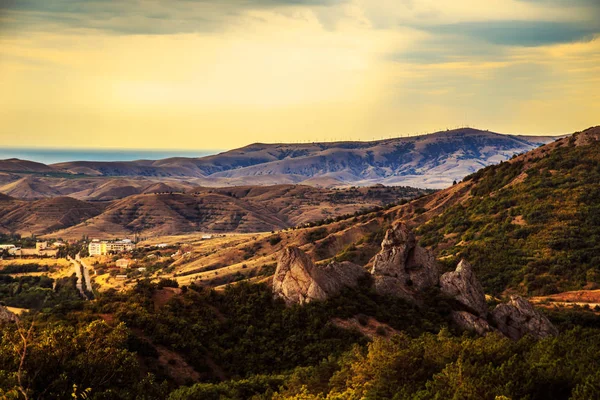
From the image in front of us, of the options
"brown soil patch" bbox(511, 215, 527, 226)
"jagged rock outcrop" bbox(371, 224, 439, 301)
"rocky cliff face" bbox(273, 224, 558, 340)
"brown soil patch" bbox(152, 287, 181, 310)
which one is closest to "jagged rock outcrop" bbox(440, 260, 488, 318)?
"rocky cliff face" bbox(273, 224, 558, 340)

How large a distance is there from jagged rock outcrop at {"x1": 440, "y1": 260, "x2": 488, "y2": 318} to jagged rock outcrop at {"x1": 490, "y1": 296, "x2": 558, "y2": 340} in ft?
4.06

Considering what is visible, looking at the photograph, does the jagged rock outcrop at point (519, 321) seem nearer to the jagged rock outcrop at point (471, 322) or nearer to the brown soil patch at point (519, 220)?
the jagged rock outcrop at point (471, 322)

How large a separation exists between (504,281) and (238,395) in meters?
50.3

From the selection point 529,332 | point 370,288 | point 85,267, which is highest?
point 370,288

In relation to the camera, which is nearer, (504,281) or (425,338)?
(425,338)

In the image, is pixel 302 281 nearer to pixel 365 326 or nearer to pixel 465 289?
pixel 365 326

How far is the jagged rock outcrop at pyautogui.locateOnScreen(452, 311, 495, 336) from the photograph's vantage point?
43.1 m

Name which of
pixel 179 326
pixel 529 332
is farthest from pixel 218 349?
pixel 529 332

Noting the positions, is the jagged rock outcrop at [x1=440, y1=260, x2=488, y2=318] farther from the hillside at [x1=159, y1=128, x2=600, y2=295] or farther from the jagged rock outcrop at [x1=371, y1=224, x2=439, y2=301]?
the hillside at [x1=159, y1=128, x2=600, y2=295]

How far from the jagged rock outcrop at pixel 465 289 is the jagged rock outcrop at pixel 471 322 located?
1462mm

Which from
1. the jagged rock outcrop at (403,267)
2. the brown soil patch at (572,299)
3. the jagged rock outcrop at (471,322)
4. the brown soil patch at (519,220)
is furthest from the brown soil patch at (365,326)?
the brown soil patch at (519,220)

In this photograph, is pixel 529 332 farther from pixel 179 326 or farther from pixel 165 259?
pixel 165 259

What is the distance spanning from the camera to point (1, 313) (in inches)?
1594

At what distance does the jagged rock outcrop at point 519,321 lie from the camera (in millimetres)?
44594
